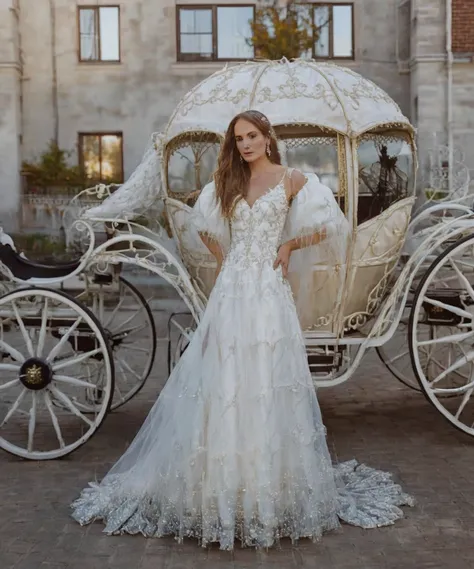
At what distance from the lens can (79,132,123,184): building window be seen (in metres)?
16.9

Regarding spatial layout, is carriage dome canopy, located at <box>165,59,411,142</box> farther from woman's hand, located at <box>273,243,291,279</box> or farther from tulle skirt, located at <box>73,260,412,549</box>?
tulle skirt, located at <box>73,260,412,549</box>

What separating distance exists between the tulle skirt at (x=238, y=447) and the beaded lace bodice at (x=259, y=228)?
6 cm

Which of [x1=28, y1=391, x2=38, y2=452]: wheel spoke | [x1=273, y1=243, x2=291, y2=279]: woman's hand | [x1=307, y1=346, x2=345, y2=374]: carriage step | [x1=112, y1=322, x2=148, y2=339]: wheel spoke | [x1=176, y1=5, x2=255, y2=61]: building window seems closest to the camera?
[x1=273, y1=243, x2=291, y2=279]: woman's hand

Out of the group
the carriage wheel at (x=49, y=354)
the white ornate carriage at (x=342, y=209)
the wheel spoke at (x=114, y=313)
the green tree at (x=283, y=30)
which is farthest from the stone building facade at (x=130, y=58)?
the carriage wheel at (x=49, y=354)

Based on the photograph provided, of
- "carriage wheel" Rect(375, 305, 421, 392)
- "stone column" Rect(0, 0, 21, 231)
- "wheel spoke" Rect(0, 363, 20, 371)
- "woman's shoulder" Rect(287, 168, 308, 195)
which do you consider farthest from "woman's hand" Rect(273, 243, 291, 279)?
"stone column" Rect(0, 0, 21, 231)

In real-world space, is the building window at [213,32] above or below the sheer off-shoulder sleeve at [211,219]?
above

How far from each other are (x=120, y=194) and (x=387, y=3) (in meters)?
12.9

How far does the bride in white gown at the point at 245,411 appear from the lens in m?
3.80

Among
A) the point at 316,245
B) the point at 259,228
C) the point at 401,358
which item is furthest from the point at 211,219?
the point at 401,358

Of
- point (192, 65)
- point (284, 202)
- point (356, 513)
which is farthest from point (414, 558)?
point (192, 65)

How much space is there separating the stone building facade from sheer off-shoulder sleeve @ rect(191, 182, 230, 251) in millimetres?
12901

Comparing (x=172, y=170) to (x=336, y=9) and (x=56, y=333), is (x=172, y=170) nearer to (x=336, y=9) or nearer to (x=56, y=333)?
(x=56, y=333)

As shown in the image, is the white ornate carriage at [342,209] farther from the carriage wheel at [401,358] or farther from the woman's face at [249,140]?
the woman's face at [249,140]

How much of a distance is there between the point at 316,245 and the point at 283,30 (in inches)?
488
